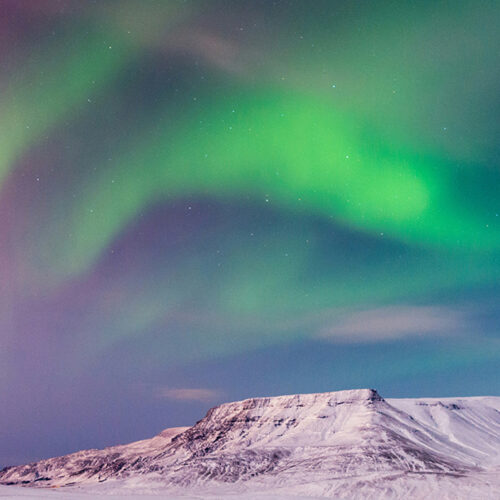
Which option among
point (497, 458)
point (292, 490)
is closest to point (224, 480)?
point (292, 490)

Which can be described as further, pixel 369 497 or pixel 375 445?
pixel 375 445

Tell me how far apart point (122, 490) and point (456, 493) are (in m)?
100

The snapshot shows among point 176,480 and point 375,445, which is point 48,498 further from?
point 375,445

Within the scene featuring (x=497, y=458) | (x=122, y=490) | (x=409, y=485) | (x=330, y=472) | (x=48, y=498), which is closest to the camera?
(x=48, y=498)

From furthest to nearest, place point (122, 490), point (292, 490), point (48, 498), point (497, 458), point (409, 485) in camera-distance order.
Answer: point (497, 458)
point (122, 490)
point (292, 490)
point (409, 485)
point (48, 498)

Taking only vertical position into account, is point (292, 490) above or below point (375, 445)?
below

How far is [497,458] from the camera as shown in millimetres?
184000

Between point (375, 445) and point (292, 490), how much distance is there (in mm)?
52040

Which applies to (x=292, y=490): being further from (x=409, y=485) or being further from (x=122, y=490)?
(x=122, y=490)

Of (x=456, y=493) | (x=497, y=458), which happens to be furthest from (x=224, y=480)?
(x=497, y=458)

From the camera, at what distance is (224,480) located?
6624 inches

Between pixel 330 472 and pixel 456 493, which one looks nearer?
pixel 456 493

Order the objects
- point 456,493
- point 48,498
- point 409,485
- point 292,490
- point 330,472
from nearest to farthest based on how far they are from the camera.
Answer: point 48,498, point 456,493, point 409,485, point 292,490, point 330,472

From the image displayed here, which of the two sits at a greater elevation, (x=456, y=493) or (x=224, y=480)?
A: (x=224, y=480)
